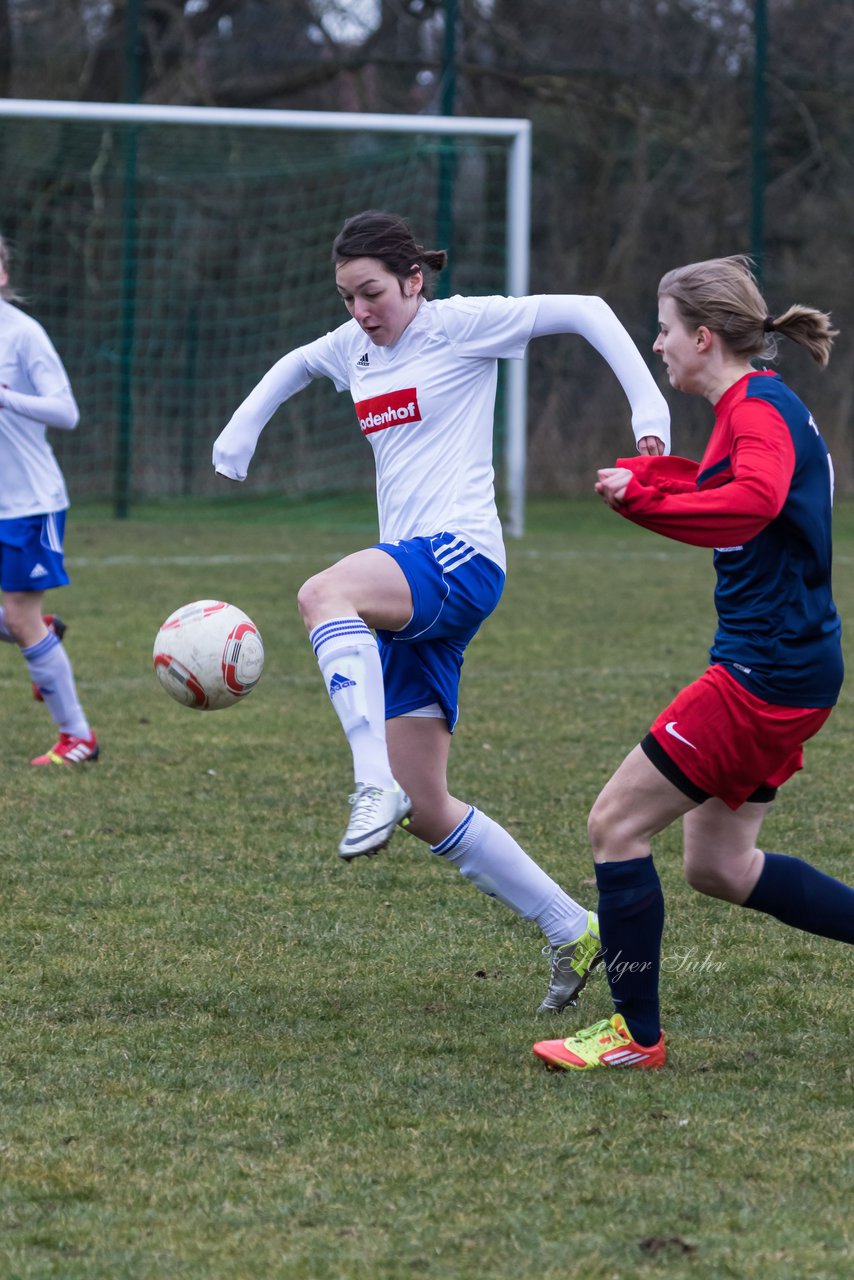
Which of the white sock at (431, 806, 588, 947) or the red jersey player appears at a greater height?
the red jersey player

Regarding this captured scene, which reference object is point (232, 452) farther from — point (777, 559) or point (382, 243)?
point (777, 559)

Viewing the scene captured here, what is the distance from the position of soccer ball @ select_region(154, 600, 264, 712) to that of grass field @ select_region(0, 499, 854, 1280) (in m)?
0.69

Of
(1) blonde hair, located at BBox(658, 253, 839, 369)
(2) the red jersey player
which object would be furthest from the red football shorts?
(1) blonde hair, located at BBox(658, 253, 839, 369)

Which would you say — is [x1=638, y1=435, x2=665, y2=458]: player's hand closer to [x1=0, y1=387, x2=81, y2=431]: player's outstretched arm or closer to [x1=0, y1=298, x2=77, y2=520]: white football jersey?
[x1=0, y1=387, x2=81, y2=431]: player's outstretched arm

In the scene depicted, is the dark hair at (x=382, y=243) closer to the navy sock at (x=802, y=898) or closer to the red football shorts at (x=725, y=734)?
the red football shorts at (x=725, y=734)

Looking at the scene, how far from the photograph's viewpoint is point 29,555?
6.59 m

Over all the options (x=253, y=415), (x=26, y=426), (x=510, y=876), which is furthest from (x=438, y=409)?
(x=26, y=426)

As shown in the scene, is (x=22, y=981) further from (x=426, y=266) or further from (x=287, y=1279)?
(x=426, y=266)

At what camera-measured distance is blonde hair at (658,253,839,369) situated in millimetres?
3420

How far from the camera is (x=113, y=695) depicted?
8266 mm

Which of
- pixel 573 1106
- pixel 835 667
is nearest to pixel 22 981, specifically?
pixel 573 1106

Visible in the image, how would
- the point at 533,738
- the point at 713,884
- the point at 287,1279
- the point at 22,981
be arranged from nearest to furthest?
the point at 287,1279 → the point at 713,884 → the point at 22,981 → the point at 533,738

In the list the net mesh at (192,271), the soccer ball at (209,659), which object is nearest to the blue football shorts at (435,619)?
the soccer ball at (209,659)

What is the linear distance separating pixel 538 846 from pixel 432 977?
1348 millimetres
